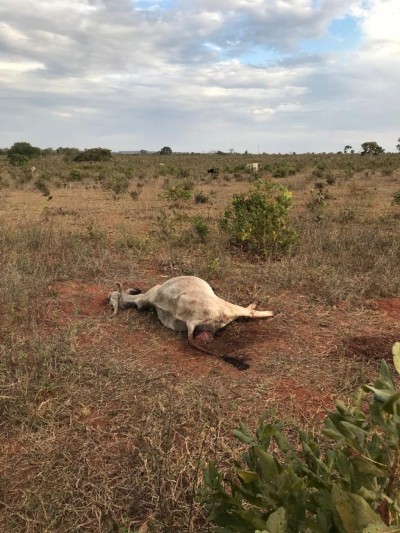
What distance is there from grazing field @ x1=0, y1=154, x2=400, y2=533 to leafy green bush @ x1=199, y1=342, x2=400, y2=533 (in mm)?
727

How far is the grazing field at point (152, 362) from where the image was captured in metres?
2.38

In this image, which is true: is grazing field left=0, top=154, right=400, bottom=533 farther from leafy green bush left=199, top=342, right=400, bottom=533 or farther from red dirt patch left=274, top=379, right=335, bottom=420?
leafy green bush left=199, top=342, right=400, bottom=533

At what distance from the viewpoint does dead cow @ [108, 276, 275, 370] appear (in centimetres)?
408

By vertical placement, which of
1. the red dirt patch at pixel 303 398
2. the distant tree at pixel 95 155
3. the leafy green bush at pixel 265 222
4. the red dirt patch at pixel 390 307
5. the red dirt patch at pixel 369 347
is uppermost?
the distant tree at pixel 95 155

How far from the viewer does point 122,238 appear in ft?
25.8

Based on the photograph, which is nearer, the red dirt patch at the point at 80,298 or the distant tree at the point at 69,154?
the red dirt patch at the point at 80,298

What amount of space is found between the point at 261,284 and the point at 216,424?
280 centimetres

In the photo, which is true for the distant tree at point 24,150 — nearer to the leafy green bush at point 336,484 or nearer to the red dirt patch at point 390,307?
the red dirt patch at point 390,307

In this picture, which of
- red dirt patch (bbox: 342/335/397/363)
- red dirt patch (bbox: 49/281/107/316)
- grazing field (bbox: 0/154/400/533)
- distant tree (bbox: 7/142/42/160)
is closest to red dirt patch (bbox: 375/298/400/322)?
grazing field (bbox: 0/154/400/533)

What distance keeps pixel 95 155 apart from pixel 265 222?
111ft

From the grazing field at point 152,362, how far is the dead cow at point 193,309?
114mm

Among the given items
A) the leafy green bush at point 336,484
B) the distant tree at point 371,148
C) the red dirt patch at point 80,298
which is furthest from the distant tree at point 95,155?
the leafy green bush at point 336,484

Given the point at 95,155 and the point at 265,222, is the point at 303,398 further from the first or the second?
the point at 95,155

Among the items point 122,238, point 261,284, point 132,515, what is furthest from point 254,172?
point 132,515
